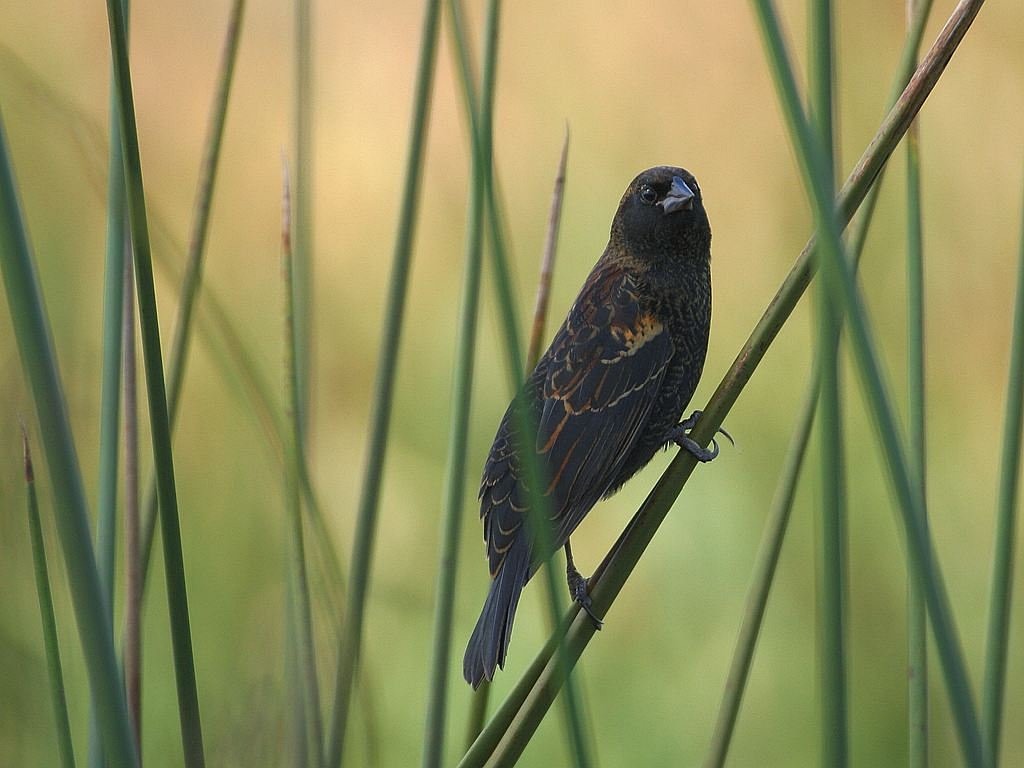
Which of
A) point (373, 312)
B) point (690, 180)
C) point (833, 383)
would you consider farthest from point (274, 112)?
point (833, 383)

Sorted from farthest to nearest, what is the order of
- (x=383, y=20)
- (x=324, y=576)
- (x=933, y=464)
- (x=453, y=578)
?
(x=383, y=20)
(x=933, y=464)
(x=324, y=576)
(x=453, y=578)

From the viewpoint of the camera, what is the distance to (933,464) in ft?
9.17

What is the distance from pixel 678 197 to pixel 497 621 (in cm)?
58

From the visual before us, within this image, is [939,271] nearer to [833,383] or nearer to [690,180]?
[690,180]

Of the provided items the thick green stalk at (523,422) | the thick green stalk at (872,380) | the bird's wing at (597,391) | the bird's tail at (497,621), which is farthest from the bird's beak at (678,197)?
the thick green stalk at (872,380)

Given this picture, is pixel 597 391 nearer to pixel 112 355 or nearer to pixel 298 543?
pixel 298 543

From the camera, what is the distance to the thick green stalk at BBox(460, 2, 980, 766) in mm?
734

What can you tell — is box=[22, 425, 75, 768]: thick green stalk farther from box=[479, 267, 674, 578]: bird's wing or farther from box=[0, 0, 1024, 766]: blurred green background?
box=[0, 0, 1024, 766]: blurred green background

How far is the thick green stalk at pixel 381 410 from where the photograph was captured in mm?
916

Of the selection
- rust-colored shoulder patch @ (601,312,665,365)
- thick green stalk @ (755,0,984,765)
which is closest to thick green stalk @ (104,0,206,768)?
thick green stalk @ (755,0,984,765)

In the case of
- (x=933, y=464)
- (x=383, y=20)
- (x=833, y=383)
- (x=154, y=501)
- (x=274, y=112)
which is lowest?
(x=933, y=464)

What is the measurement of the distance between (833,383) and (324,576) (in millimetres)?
619

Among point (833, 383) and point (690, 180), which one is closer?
point (833, 383)

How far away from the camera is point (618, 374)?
4.56 ft
